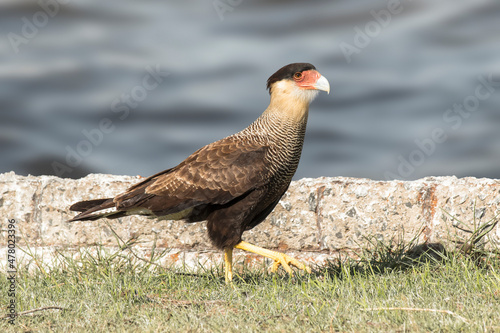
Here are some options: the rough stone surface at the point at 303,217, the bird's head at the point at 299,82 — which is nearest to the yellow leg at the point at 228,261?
the rough stone surface at the point at 303,217

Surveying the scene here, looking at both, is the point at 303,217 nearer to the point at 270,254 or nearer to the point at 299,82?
the point at 270,254

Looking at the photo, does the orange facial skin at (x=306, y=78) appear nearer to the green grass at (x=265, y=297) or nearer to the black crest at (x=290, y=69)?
the black crest at (x=290, y=69)

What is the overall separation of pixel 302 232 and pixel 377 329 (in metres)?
2.07

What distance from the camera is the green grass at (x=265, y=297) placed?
3178mm

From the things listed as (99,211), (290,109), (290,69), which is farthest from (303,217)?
(99,211)

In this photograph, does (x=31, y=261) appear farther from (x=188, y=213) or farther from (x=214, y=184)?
(x=214, y=184)

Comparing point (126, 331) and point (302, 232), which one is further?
point (302, 232)

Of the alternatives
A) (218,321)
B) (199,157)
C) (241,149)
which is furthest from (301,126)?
(218,321)

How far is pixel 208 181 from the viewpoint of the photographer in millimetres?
4523

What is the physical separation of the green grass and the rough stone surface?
225 mm

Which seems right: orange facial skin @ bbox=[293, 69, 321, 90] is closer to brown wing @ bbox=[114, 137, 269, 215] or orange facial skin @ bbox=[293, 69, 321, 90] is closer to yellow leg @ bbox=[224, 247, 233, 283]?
brown wing @ bbox=[114, 137, 269, 215]

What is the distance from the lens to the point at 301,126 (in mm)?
4832

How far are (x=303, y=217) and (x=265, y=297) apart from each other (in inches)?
55.0

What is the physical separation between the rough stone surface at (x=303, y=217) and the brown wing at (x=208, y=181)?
57 centimetres
